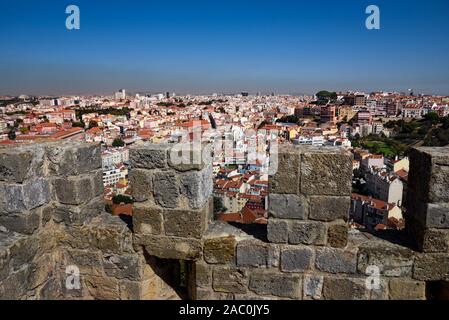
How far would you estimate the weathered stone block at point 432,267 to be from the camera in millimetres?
2426

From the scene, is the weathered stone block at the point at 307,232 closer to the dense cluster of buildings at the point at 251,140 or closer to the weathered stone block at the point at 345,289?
the weathered stone block at the point at 345,289

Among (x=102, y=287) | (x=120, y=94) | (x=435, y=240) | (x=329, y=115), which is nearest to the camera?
(x=435, y=240)

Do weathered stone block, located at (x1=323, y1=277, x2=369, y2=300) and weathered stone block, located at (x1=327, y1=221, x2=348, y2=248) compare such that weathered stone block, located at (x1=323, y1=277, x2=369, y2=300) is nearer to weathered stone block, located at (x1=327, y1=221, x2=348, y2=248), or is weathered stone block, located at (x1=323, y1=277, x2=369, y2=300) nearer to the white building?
weathered stone block, located at (x1=327, y1=221, x2=348, y2=248)

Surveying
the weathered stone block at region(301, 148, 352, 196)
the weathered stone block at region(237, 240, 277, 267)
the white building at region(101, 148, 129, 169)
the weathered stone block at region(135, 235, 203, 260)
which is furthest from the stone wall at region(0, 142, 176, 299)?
the white building at region(101, 148, 129, 169)

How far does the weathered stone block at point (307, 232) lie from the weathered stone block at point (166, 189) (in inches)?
34.6

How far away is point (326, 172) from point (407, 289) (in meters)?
1.01

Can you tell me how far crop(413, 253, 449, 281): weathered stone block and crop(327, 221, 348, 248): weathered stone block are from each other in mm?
498

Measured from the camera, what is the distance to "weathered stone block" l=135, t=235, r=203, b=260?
106 inches

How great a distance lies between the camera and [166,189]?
265 cm

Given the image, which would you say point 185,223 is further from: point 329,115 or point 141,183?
point 329,115

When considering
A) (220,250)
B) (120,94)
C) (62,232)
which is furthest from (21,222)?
(120,94)
